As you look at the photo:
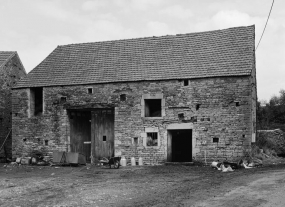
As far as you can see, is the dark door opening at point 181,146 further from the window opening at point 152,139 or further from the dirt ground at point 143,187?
the dirt ground at point 143,187

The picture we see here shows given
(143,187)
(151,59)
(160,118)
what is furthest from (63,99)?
(143,187)

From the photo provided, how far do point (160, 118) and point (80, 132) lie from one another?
5.17 m

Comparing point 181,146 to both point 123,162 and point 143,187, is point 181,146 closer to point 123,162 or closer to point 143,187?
point 123,162

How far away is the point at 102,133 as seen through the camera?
67.2ft

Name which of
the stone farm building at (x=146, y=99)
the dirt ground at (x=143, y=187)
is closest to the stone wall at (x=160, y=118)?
the stone farm building at (x=146, y=99)

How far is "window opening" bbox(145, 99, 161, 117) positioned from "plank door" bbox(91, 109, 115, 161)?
197 cm

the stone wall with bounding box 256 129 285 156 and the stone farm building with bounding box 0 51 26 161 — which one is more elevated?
the stone farm building with bounding box 0 51 26 161

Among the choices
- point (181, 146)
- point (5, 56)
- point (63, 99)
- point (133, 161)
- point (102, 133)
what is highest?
point (5, 56)

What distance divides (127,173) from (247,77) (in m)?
7.09

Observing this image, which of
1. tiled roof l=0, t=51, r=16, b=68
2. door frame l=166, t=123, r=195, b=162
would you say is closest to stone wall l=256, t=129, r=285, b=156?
door frame l=166, t=123, r=195, b=162

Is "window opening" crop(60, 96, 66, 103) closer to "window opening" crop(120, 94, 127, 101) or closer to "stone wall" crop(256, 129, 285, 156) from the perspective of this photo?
"window opening" crop(120, 94, 127, 101)

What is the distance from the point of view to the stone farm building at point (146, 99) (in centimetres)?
1792

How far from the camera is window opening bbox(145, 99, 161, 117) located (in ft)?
64.3


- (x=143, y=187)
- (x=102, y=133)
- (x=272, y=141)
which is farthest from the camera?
(x=272, y=141)
